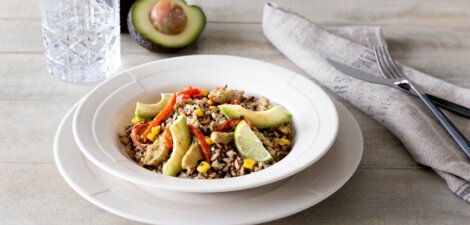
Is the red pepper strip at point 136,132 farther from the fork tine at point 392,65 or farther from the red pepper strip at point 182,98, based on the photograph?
the fork tine at point 392,65

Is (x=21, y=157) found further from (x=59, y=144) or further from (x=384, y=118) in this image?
(x=384, y=118)

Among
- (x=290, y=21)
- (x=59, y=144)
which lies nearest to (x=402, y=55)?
(x=290, y=21)

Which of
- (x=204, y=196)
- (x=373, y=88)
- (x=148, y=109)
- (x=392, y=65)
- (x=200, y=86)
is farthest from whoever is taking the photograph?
(x=392, y=65)

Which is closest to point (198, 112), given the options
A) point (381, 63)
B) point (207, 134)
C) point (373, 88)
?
point (207, 134)

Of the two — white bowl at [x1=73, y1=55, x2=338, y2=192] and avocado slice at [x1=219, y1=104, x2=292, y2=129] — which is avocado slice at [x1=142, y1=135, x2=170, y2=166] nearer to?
white bowl at [x1=73, y1=55, x2=338, y2=192]

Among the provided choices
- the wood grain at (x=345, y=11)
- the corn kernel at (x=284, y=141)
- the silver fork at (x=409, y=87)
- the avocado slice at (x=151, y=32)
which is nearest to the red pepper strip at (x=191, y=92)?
the corn kernel at (x=284, y=141)


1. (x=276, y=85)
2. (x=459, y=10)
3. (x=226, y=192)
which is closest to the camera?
(x=226, y=192)

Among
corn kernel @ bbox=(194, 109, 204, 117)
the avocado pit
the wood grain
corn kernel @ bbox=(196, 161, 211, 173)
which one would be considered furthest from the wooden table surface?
corn kernel @ bbox=(194, 109, 204, 117)

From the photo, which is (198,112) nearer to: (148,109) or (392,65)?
(148,109)
